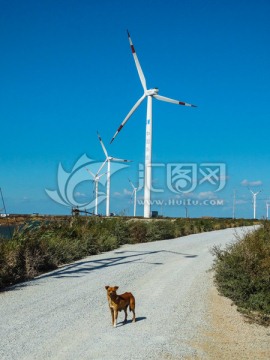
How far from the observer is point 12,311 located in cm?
881

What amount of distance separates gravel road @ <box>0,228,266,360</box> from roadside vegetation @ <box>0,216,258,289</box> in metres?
0.69

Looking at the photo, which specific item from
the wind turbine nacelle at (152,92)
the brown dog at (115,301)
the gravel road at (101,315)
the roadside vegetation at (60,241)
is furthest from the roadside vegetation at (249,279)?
the wind turbine nacelle at (152,92)

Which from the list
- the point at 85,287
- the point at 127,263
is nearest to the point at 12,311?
the point at 85,287

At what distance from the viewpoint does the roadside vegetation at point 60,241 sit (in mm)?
12820

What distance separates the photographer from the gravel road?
6.58 metres

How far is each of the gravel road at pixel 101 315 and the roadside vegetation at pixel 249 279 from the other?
0.74 metres

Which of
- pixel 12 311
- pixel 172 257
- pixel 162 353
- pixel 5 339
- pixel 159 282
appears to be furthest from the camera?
pixel 172 257

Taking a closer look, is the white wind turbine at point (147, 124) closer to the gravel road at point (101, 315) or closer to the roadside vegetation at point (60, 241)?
the roadside vegetation at point (60, 241)

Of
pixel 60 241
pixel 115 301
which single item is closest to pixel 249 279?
pixel 115 301

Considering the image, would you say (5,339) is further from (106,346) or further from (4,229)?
(4,229)

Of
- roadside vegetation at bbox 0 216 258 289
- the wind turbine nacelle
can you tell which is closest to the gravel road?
roadside vegetation at bbox 0 216 258 289

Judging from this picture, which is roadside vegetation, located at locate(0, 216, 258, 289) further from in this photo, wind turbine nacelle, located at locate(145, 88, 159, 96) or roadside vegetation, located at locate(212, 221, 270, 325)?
wind turbine nacelle, located at locate(145, 88, 159, 96)

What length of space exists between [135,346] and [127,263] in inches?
368

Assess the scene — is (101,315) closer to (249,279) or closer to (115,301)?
(115,301)
